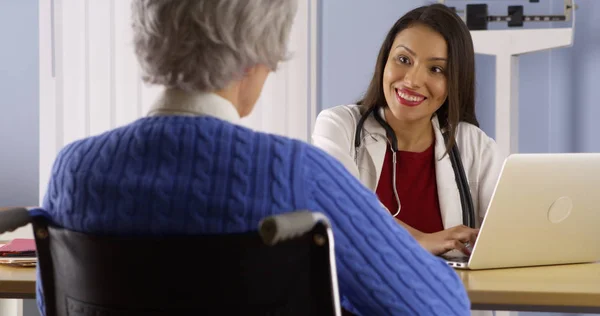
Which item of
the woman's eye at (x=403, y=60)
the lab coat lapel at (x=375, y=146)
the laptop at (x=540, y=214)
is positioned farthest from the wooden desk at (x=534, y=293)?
the woman's eye at (x=403, y=60)

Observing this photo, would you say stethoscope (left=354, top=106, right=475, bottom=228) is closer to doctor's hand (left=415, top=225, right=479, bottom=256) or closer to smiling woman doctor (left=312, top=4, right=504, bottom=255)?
smiling woman doctor (left=312, top=4, right=504, bottom=255)

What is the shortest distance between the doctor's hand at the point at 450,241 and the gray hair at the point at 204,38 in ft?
3.06

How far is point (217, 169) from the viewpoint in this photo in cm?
99

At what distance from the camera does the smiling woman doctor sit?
2412mm

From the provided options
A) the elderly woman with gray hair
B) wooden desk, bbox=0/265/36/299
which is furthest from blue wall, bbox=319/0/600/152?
the elderly woman with gray hair

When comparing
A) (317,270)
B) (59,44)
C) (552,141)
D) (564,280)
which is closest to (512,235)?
(564,280)

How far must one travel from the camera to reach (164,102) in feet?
3.62

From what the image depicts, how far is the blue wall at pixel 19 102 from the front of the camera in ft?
11.2

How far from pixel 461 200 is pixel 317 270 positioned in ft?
4.89

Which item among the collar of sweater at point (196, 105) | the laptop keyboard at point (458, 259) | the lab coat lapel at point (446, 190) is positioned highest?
the collar of sweater at point (196, 105)

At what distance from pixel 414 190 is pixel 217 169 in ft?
5.05

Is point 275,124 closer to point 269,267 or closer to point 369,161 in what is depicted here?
point 369,161

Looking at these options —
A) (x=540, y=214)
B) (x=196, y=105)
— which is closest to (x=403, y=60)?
(x=540, y=214)

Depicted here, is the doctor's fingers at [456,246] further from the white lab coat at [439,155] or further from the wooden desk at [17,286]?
the wooden desk at [17,286]
